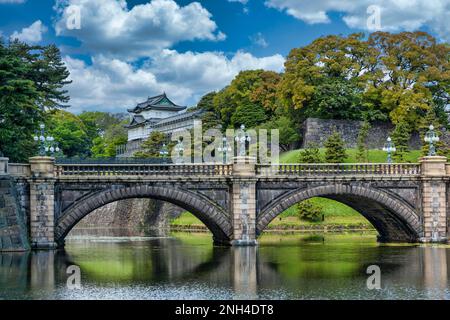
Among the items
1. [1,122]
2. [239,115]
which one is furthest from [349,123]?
[1,122]

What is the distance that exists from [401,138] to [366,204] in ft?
74.9

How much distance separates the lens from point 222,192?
49344 millimetres

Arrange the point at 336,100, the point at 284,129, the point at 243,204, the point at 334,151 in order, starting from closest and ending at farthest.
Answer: the point at 243,204
the point at 334,151
the point at 336,100
the point at 284,129

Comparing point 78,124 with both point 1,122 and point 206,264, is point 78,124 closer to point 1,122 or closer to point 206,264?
point 1,122

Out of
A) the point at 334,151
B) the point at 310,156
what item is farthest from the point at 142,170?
the point at 334,151

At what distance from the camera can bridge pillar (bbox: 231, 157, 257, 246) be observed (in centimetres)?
4869

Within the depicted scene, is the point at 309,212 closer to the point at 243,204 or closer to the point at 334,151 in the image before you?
the point at 334,151

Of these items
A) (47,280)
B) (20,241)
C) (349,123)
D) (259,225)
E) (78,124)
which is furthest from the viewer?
(78,124)

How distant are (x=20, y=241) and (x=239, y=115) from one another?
49.0 metres

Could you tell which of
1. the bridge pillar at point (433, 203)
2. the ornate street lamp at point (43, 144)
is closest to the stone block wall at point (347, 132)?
the ornate street lamp at point (43, 144)

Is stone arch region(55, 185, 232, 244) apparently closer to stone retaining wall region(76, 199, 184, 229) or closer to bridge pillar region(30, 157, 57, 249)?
bridge pillar region(30, 157, 57, 249)

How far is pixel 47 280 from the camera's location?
32.6 metres

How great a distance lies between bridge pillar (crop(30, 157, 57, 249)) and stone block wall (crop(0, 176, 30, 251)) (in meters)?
0.96

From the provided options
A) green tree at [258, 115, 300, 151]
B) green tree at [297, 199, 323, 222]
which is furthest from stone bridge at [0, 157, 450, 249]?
green tree at [258, 115, 300, 151]
